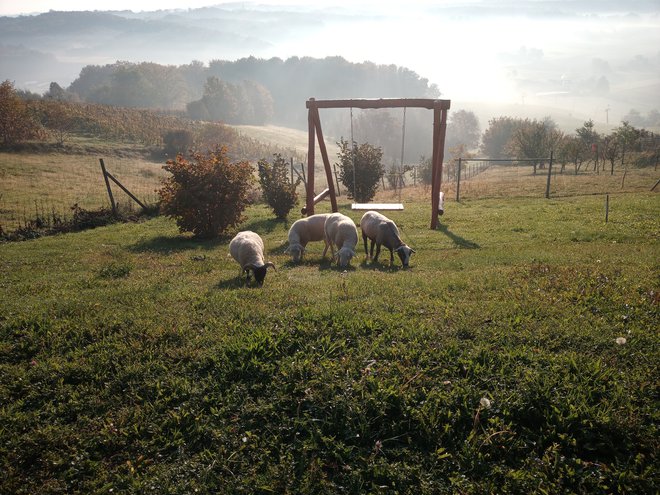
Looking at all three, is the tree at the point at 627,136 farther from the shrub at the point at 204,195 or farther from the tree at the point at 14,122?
the tree at the point at 14,122

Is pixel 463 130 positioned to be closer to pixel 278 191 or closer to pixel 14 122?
pixel 14 122

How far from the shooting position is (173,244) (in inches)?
704

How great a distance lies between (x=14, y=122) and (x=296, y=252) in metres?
46.4

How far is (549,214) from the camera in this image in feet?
69.0

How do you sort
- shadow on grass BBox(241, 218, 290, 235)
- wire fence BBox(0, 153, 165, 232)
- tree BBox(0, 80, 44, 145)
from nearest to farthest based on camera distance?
shadow on grass BBox(241, 218, 290, 235) → wire fence BBox(0, 153, 165, 232) → tree BBox(0, 80, 44, 145)

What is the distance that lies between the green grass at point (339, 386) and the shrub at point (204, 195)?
889cm

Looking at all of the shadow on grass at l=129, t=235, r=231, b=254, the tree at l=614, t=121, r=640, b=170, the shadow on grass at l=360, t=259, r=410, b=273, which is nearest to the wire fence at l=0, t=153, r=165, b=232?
the shadow on grass at l=129, t=235, r=231, b=254

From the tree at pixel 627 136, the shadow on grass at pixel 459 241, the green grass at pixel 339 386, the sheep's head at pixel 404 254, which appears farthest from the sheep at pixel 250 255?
the tree at pixel 627 136

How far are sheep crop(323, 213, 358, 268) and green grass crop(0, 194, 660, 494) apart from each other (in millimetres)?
3079

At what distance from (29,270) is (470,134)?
158 meters

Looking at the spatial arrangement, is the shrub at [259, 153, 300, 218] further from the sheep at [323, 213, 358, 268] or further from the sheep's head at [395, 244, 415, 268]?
the sheep's head at [395, 244, 415, 268]

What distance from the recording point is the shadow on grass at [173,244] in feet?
54.6

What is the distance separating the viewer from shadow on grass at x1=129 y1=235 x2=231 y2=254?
16.7m

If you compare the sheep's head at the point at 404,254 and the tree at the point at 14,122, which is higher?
the tree at the point at 14,122
